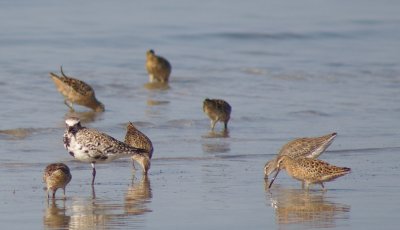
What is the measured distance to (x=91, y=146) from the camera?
11.5m

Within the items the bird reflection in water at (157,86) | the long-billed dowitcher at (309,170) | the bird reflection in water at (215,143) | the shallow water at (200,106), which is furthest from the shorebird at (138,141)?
the bird reflection in water at (157,86)

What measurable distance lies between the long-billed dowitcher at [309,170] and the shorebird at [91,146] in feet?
5.44

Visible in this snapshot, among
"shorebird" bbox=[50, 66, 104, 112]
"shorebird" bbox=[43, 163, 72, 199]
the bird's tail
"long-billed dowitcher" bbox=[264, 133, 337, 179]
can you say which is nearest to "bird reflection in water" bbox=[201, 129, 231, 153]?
"long-billed dowitcher" bbox=[264, 133, 337, 179]

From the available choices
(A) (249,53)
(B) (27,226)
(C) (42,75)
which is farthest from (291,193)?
(A) (249,53)

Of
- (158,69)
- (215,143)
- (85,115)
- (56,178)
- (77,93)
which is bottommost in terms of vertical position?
(56,178)

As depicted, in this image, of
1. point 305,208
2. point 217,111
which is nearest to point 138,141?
point 217,111

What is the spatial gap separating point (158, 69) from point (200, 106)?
295cm

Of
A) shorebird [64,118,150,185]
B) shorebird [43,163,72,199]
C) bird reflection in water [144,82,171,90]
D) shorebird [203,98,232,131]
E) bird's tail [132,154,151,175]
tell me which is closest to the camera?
shorebird [43,163,72,199]

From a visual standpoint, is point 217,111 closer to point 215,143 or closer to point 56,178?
point 215,143

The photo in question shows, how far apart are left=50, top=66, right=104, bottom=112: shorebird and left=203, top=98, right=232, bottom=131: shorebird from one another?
6.77 ft

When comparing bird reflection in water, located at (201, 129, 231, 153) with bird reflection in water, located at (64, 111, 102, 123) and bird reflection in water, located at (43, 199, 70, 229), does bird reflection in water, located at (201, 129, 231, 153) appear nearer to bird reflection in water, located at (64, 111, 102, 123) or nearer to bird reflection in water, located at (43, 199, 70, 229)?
bird reflection in water, located at (64, 111, 102, 123)

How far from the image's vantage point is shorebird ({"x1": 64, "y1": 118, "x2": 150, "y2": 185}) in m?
11.5

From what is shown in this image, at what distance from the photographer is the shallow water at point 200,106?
32.7 ft

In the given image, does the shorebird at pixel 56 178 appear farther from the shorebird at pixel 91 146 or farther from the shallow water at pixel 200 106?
the shorebird at pixel 91 146
